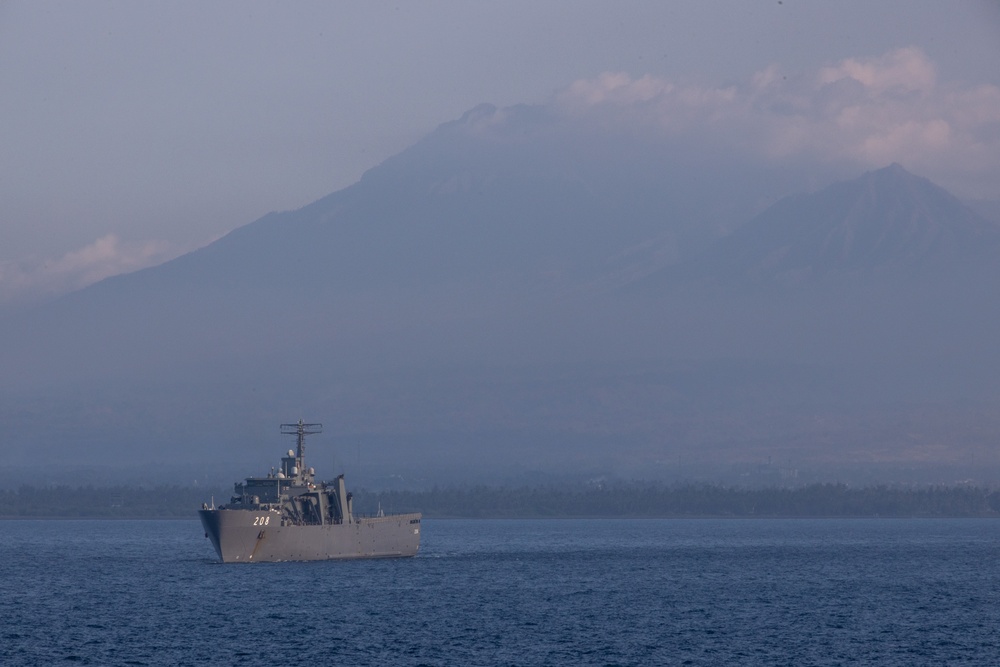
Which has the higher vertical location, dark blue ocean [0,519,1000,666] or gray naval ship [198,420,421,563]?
gray naval ship [198,420,421,563]

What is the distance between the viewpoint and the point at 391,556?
315 feet

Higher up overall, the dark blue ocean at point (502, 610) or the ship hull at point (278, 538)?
the ship hull at point (278, 538)

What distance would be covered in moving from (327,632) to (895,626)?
2407 centimetres

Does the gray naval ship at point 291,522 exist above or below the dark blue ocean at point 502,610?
above

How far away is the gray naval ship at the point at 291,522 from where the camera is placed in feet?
277

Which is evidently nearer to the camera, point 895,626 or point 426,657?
point 426,657

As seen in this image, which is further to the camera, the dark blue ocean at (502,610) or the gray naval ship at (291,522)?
the gray naval ship at (291,522)

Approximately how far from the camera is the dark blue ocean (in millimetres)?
54500

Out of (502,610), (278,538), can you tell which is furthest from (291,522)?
(502,610)

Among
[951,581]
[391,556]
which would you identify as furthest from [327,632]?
[951,581]

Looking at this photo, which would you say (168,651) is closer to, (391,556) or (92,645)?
(92,645)

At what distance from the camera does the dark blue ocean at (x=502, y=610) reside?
5450 centimetres

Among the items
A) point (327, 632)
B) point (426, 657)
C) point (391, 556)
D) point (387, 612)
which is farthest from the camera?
point (391, 556)

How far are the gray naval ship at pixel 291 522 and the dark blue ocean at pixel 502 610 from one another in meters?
1.14
